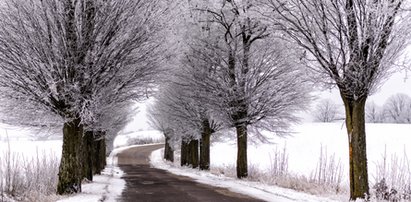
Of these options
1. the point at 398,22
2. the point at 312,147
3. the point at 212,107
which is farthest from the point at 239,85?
the point at 312,147

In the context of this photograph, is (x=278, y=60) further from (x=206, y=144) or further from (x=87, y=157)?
(x=206, y=144)

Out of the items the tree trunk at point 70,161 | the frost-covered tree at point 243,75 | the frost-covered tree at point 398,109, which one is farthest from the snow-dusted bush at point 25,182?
the frost-covered tree at point 398,109

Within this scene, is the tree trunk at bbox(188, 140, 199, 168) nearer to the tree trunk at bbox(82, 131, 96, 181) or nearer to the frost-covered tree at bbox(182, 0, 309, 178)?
the frost-covered tree at bbox(182, 0, 309, 178)

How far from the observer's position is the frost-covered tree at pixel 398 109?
10206 cm

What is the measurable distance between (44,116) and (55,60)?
2779 mm

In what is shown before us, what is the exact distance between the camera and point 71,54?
10594mm

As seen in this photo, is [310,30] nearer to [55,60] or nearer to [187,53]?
[55,60]

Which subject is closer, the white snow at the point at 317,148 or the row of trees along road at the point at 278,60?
the row of trees along road at the point at 278,60

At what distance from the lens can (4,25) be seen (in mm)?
A: 9969

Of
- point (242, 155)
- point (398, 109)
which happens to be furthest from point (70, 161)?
point (398, 109)

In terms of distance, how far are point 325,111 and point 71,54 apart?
4742 inches

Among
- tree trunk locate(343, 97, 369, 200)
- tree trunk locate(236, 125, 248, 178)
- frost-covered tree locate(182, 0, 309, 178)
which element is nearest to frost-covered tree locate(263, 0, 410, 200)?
tree trunk locate(343, 97, 369, 200)

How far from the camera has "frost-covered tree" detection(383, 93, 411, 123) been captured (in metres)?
102

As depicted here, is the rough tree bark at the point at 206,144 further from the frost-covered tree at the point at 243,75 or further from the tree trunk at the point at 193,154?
the frost-covered tree at the point at 243,75
